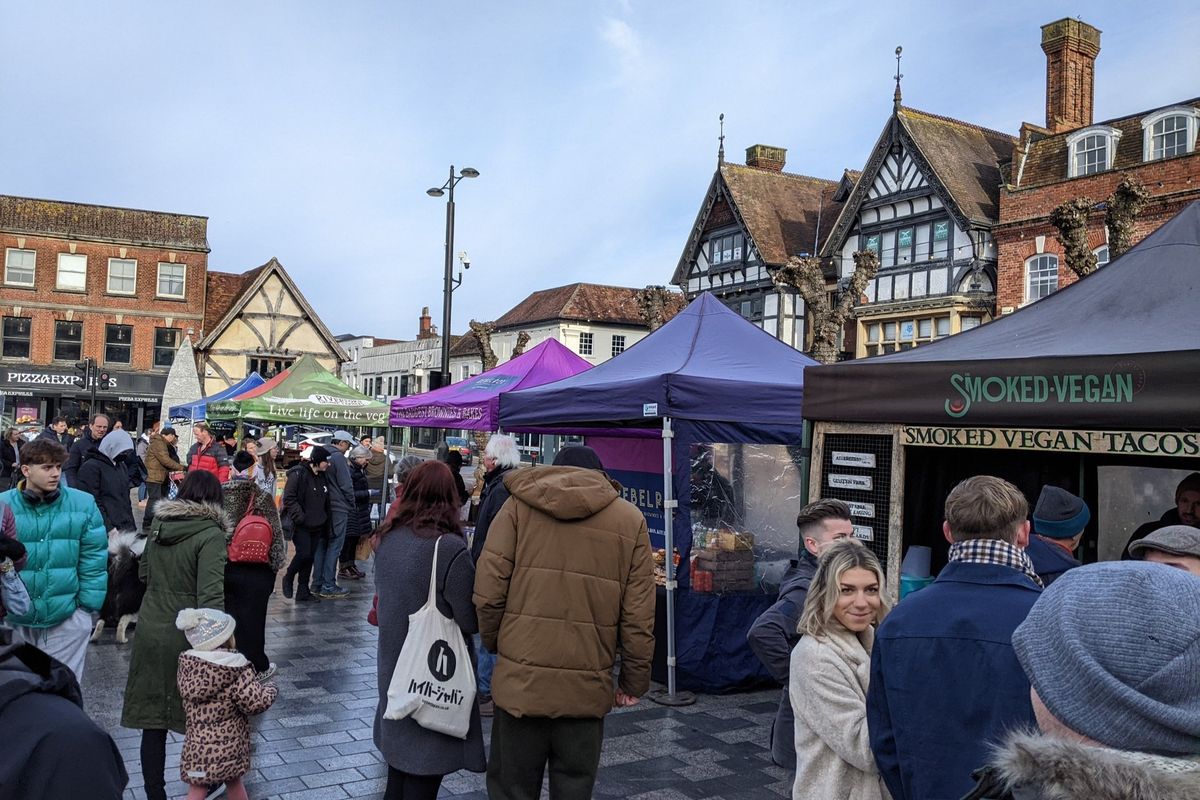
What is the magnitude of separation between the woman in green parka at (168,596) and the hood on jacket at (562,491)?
207cm

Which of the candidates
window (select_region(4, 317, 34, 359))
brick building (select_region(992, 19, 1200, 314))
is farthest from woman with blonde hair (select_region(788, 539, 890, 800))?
window (select_region(4, 317, 34, 359))

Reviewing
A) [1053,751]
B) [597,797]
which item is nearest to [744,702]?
[597,797]

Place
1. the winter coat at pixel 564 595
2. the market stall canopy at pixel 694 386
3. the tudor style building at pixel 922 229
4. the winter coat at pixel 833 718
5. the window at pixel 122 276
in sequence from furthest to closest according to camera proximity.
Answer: the window at pixel 122 276
the tudor style building at pixel 922 229
the market stall canopy at pixel 694 386
the winter coat at pixel 564 595
the winter coat at pixel 833 718

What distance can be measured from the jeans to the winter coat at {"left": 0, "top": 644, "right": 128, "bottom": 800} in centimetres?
975

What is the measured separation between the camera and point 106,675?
7395 mm

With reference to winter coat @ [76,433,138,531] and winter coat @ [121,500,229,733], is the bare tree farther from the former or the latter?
winter coat @ [121,500,229,733]

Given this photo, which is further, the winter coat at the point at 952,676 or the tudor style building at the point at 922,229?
the tudor style building at the point at 922,229

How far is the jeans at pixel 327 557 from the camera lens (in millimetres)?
11086

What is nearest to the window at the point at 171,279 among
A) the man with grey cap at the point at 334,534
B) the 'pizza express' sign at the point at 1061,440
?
the man with grey cap at the point at 334,534

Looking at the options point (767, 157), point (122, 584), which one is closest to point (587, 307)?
point (767, 157)

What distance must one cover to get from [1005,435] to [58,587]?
197 inches

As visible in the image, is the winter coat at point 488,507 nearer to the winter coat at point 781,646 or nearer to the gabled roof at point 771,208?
the winter coat at point 781,646

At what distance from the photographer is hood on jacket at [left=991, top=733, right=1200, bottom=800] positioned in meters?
1.30

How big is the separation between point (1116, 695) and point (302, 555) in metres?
10.3
